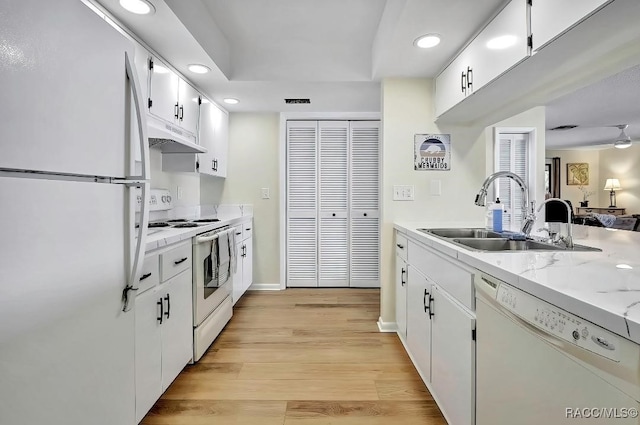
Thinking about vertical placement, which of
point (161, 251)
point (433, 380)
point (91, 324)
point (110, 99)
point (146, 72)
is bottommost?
point (433, 380)

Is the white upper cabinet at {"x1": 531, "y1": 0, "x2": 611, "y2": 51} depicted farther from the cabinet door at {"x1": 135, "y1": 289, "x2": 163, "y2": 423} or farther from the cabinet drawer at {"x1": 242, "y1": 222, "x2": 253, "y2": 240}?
the cabinet drawer at {"x1": 242, "y1": 222, "x2": 253, "y2": 240}

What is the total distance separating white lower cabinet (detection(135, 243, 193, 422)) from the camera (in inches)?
60.3

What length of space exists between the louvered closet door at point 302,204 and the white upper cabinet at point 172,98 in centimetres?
135

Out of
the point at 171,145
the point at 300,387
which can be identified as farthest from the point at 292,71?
the point at 300,387

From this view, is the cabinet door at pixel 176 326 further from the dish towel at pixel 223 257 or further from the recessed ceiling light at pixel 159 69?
the recessed ceiling light at pixel 159 69

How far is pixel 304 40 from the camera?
8.83 ft

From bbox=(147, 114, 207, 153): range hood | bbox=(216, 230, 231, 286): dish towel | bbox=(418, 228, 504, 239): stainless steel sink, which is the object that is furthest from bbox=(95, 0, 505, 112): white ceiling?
bbox=(216, 230, 231, 286): dish towel

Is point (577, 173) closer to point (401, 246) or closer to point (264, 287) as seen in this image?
point (401, 246)

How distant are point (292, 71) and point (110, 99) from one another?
2.00 metres

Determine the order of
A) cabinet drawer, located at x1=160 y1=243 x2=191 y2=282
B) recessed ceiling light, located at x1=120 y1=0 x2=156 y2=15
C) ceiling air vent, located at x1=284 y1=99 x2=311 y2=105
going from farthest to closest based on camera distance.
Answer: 1. ceiling air vent, located at x1=284 y1=99 x2=311 y2=105
2. cabinet drawer, located at x1=160 y1=243 x2=191 y2=282
3. recessed ceiling light, located at x1=120 y1=0 x2=156 y2=15

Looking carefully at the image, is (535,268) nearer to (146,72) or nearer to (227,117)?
(146,72)

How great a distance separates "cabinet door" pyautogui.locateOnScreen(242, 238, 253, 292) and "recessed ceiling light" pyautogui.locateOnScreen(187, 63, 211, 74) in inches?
→ 69.1

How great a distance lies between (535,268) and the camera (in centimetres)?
100

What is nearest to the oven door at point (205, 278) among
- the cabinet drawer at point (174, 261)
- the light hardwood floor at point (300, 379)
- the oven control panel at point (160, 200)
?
the cabinet drawer at point (174, 261)
